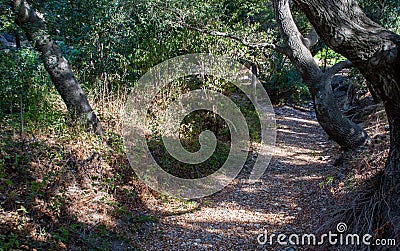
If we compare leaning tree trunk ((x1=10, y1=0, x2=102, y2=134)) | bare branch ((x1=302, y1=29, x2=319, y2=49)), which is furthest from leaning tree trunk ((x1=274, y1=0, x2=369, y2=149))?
leaning tree trunk ((x1=10, y1=0, x2=102, y2=134))

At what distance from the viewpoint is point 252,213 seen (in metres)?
4.52

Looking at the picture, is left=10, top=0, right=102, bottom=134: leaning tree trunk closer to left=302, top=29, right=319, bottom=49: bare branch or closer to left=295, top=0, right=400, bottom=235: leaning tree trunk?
left=295, top=0, right=400, bottom=235: leaning tree trunk

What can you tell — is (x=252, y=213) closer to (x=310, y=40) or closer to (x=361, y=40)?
(x=361, y=40)

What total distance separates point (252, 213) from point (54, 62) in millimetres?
3235

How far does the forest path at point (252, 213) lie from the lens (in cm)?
379

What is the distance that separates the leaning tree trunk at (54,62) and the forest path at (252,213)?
1.67m

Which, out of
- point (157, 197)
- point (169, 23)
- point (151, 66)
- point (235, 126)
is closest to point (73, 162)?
point (157, 197)

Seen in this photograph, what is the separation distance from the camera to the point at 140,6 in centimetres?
576

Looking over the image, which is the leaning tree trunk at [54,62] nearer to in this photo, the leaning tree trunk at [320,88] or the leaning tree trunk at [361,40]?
the leaning tree trunk at [361,40]

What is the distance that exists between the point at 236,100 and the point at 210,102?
106 centimetres

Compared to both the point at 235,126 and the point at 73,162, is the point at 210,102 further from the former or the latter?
the point at 73,162

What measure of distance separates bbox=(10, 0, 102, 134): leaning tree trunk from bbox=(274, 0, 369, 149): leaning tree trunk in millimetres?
3332

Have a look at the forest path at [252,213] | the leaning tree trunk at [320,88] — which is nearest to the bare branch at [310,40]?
the leaning tree trunk at [320,88]

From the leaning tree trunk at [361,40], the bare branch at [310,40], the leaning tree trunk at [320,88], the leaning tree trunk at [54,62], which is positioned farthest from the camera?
the bare branch at [310,40]
